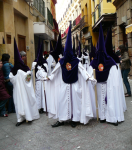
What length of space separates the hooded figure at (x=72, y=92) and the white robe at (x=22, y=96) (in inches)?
31.0

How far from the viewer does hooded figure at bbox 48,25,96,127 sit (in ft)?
15.1

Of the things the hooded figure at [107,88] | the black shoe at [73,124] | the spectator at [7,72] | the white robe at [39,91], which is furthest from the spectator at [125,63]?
the spectator at [7,72]

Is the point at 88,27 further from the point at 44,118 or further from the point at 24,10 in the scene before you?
the point at 44,118

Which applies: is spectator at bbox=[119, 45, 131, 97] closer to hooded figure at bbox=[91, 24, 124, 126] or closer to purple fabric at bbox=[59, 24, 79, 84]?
hooded figure at bbox=[91, 24, 124, 126]

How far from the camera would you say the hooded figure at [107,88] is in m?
4.65

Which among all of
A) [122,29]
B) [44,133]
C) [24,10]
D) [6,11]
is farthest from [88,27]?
[44,133]

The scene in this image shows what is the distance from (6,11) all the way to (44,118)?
5.53 metres

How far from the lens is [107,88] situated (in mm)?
4789

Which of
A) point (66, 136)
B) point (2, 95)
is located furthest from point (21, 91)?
point (66, 136)

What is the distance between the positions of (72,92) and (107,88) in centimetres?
92

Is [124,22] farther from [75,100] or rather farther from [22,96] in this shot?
[22,96]

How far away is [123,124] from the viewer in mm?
4613

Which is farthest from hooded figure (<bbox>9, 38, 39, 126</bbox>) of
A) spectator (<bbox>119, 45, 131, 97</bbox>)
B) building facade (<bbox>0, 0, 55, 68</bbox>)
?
spectator (<bbox>119, 45, 131, 97</bbox>)

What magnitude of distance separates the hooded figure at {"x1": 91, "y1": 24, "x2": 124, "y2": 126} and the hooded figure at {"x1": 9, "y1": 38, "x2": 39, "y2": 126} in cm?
190
